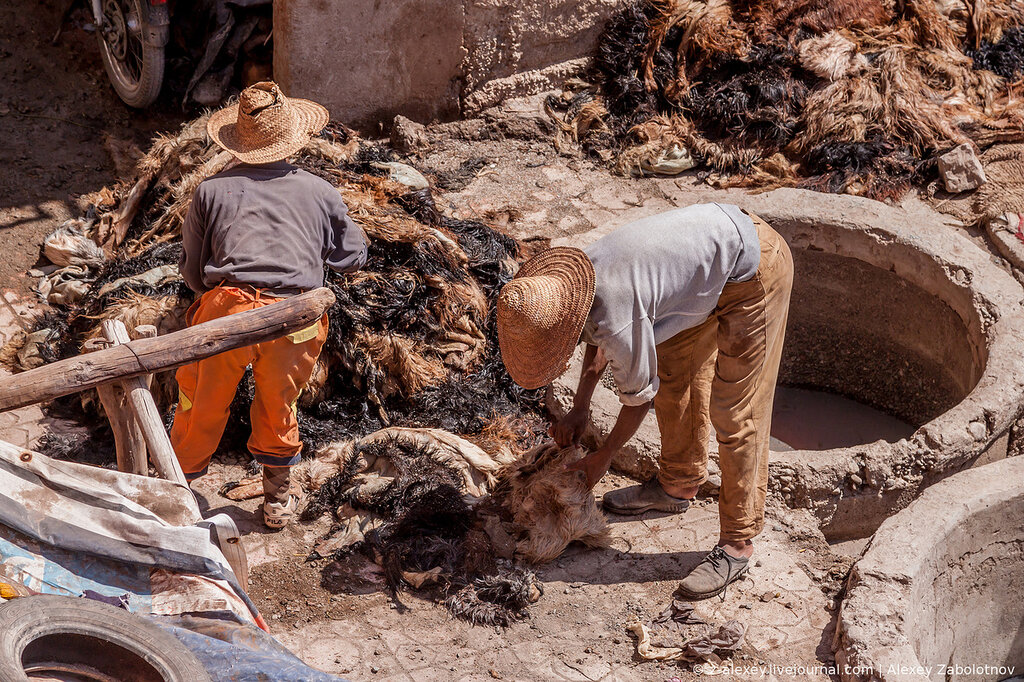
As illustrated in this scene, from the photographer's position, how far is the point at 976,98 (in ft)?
24.1

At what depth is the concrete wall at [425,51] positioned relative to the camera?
6352 mm

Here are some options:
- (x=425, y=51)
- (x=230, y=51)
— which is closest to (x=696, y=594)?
(x=425, y=51)

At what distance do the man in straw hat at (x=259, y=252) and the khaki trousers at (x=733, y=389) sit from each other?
1495mm

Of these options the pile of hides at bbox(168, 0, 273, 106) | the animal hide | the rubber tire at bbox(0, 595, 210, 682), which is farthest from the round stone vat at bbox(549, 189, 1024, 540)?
the pile of hides at bbox(168, 0, 273, 106)

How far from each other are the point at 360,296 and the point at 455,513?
1.45m

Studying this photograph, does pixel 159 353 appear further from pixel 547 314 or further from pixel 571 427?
pixel 571 427

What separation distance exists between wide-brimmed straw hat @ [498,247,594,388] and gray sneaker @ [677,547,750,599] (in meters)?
1.25

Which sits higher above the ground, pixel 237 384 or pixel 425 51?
pixel 425 51

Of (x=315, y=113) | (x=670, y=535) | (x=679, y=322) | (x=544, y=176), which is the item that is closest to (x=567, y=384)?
(x=670, y=535)

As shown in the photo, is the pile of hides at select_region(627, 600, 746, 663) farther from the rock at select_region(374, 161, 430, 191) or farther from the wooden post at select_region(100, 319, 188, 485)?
the rock at select_region(374, 161, 430, 191)

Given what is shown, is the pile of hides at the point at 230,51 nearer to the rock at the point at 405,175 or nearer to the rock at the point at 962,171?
the rock at the point at 405,175

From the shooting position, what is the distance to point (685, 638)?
3.85 meters

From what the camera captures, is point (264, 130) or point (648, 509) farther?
point (648, 509)

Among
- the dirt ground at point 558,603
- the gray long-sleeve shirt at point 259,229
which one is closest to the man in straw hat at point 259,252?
the gray long-sleeve shirt at point 259,229
